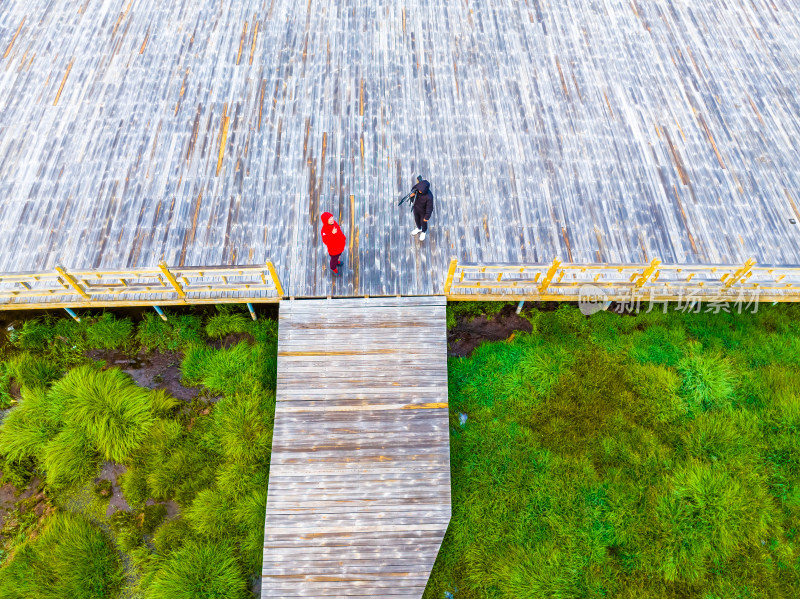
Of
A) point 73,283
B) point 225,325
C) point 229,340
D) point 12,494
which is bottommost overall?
point 12,494

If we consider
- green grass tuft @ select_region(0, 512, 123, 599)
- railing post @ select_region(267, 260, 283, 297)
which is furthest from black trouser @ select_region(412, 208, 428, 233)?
green grass tuft @ select_region(0, 512, 123, 599)

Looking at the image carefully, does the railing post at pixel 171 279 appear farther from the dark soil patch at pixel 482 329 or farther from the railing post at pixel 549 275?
the railing post at pixel 549 275

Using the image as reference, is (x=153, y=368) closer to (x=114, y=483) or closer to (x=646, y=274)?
(x=114, y=483)

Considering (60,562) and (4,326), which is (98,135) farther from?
(60,562)

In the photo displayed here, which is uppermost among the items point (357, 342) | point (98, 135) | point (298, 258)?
point (98, 135)

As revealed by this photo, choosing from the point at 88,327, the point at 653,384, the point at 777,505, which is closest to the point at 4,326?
the point at 88,327

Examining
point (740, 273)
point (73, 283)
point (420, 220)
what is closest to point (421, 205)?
point (420, 220)
